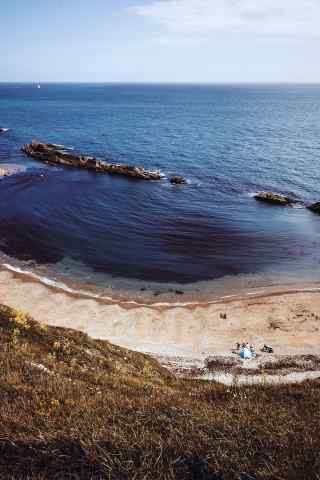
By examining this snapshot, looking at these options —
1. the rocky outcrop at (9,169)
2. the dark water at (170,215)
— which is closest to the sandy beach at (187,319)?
the dark water at (170,215)

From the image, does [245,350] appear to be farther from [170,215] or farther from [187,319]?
[170,215]

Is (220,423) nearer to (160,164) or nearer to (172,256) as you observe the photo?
(172,256)

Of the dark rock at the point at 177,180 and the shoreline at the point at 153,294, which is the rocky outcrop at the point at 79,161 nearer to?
the dark rock at the point at 177,180

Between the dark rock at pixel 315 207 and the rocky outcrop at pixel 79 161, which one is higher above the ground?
the rocky outcrop at pixel 79 161

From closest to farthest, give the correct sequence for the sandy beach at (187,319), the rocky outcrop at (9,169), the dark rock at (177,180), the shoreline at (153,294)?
the sandy beach at (187,319), the shoreline at (153,294), the dark rock at (177,180), the rocky outcrop at (9,169)

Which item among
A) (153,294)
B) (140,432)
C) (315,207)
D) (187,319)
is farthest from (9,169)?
(140,432)

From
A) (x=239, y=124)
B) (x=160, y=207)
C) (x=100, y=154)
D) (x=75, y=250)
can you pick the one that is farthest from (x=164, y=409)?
(x=239, y=124)
